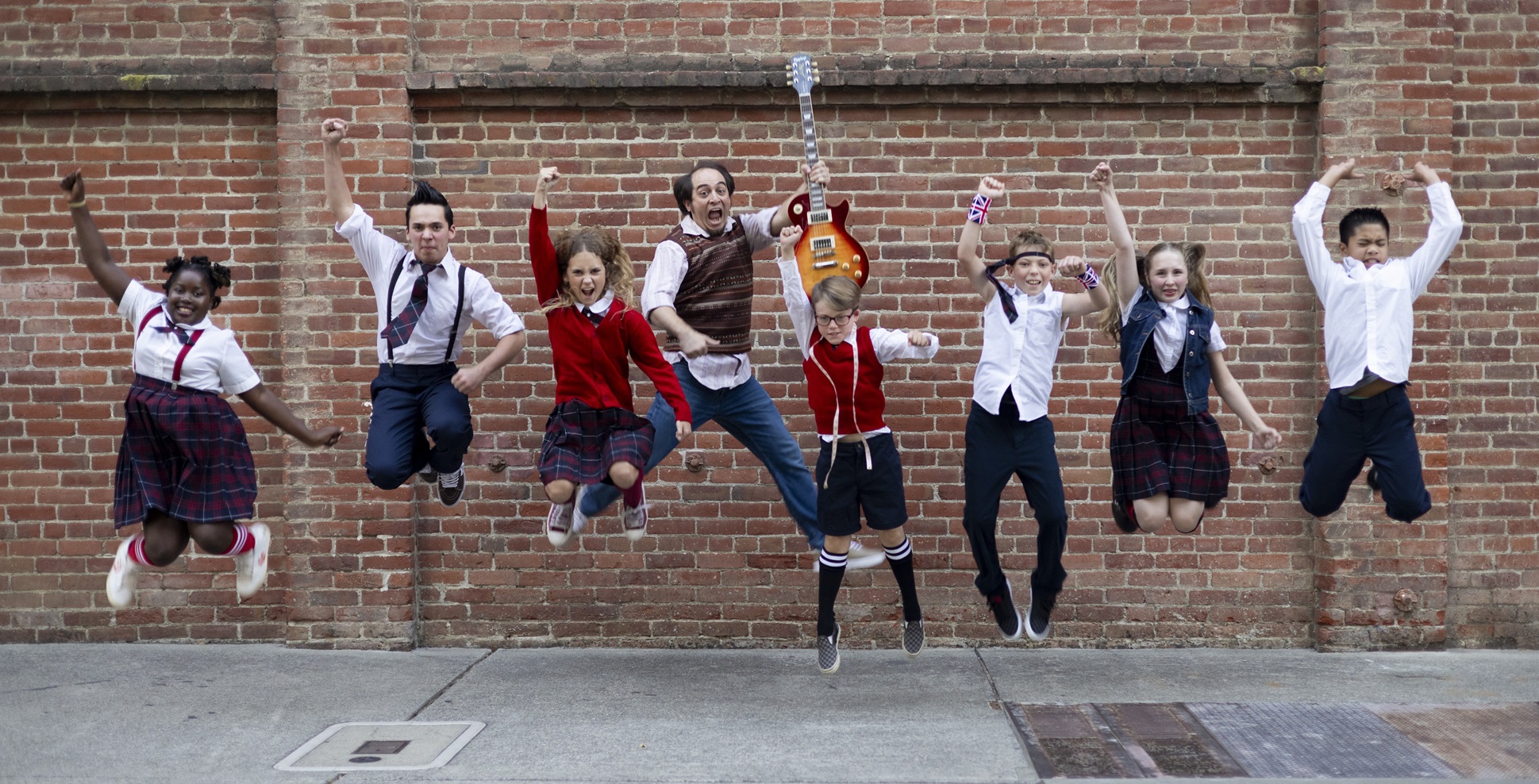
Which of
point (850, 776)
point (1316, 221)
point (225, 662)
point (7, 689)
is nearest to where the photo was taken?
point (850, 776)

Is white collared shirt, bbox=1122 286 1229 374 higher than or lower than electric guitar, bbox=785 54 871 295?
lower

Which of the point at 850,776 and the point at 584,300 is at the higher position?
the point at 584,300

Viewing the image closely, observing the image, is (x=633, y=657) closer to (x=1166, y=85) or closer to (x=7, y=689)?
(x=7, y=689)

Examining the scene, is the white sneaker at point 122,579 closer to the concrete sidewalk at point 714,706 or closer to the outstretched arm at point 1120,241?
the concrete sidewalk at point 714,706

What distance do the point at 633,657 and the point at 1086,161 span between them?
3.79 meters

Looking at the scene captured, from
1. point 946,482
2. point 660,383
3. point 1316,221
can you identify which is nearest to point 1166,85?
point 1316,221

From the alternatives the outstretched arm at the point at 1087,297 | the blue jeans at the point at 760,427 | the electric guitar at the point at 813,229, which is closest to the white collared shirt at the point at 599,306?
the blue jeans at the point at 760,427

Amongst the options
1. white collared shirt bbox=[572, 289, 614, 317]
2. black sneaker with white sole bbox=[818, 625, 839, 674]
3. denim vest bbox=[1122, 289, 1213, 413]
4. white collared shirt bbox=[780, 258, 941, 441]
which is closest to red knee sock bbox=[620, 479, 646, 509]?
white collared shirt bbox=[572, 289, 614, 317]

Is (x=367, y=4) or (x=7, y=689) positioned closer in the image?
(x=7, y=689)

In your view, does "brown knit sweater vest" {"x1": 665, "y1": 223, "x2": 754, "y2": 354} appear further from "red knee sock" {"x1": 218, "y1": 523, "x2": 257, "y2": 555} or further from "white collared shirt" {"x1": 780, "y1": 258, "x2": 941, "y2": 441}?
"red knee sock" {"x1": 218, "y1": 523, "x2": 257, "y2": 555}

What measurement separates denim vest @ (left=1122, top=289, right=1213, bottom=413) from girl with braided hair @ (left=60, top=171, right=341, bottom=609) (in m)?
3.81

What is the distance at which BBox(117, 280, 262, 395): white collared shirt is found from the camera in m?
5.70

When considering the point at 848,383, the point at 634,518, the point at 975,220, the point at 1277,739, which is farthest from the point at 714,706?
the point at 975,220

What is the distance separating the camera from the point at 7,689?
6.38 metres
